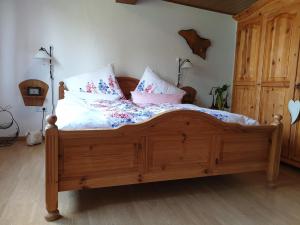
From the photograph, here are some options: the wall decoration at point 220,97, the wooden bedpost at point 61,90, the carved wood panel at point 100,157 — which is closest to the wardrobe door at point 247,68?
the wall decoration at point 220,97

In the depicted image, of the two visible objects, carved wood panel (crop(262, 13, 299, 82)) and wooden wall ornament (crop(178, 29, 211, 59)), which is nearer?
carved wood panel (crop(262, 13, 299, 82))

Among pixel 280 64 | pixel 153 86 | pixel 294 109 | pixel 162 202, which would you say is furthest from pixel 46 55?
pixel 294 109

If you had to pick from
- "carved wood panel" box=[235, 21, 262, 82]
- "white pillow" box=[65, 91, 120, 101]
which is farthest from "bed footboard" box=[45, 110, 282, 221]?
"carved wood panel" box=[235, 21, 262, 82]

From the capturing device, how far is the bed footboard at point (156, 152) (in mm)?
1593

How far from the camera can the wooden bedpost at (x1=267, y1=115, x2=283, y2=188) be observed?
215cm

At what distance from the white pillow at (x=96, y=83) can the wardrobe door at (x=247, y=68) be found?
1955mm

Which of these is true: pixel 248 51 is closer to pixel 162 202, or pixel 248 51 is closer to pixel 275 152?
pixel 275 152

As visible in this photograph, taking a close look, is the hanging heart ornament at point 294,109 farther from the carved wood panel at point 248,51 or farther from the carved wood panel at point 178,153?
the carved wood panel at point 178,153

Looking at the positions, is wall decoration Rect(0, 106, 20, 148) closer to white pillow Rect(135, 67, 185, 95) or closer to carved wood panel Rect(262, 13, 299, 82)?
white pillow Rect(135, 67, 185, 95)

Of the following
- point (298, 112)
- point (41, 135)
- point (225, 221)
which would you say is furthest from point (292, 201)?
point (41, 135)

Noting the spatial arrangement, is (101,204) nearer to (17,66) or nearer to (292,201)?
(292,201)

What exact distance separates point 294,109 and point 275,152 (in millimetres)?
854

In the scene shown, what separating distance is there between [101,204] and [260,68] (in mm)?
2838

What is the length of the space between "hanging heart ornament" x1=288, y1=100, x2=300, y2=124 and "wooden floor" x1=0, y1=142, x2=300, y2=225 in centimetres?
71
